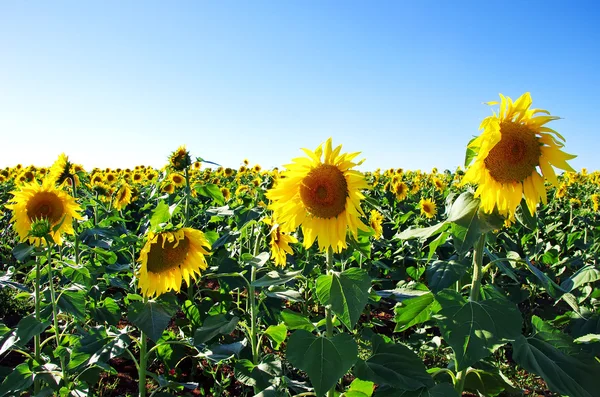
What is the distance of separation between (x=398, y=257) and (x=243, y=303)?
6.96 feet

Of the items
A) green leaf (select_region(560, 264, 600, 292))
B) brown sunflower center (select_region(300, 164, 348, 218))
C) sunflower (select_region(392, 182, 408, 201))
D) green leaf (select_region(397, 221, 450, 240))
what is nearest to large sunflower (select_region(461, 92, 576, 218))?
green leaf (select_region(397, 221, 450, 240))

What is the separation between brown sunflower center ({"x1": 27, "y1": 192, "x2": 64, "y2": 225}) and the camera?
9.82ft

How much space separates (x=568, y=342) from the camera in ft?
6.04

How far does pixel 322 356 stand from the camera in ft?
5.64

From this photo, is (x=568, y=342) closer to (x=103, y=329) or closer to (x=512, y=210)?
(x=512, y=210)

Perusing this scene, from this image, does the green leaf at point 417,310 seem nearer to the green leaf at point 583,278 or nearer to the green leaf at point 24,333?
the green leaf at point 583,278

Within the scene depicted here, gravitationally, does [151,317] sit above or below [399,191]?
below

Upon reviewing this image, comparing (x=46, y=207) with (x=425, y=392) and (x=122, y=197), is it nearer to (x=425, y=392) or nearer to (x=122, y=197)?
(x=425, y=392)

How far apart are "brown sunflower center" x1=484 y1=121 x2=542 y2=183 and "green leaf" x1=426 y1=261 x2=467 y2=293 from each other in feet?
1.59

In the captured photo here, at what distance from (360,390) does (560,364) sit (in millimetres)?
830

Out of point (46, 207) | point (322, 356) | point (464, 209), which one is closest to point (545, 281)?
point (464, 209)

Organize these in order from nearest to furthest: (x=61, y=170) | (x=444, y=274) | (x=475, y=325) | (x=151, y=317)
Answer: (x=475, y=325)
(x=444, y=274)
(x=151, y=317)
(x=61, y=170)

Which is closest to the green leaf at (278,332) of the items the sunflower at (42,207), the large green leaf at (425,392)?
the large green leaf at (425,392)

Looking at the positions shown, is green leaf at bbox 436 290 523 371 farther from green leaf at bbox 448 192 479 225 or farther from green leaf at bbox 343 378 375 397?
green leaf at bbox 343 378 375 397
